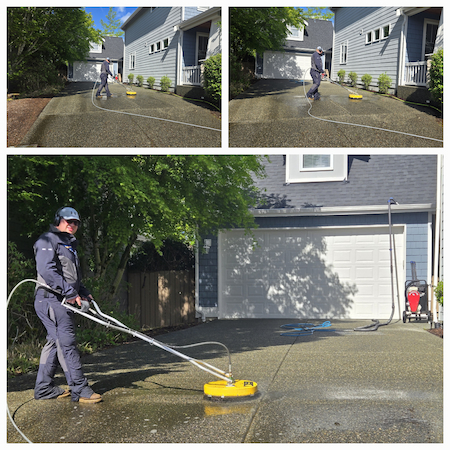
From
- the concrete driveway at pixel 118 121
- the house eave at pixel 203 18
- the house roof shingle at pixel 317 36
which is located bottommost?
the concrete driveway at pixel 118 121

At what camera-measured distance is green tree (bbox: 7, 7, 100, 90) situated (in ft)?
18.4

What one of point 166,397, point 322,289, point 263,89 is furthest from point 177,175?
point 322,289

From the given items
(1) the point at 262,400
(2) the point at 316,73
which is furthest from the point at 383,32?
(1) the point at 262,400

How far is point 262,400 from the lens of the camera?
4.34 metres

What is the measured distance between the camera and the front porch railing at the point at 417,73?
5.58 meters

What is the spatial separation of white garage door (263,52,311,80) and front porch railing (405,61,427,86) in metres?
1.20

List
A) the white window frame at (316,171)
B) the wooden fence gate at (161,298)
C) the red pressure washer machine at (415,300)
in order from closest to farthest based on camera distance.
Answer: the red pressure washer machine at (415,300) → the wooden fence gate at (161,298) → the white window frame at (316,171)

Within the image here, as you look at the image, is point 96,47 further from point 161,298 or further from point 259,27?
point 161,298

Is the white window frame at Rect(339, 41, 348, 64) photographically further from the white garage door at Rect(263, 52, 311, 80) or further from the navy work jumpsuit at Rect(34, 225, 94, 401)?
the navy work jumpsuit at Rect(34, 225, 94, 401)

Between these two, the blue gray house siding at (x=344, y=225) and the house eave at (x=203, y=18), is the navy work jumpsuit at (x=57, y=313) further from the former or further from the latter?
the blue gray house siding at (x=344, y=225)

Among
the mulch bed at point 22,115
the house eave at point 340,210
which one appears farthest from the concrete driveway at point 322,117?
the house eave at point 340,210

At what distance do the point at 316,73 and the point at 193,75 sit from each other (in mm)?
1489

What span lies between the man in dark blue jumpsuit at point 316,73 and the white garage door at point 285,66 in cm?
7
